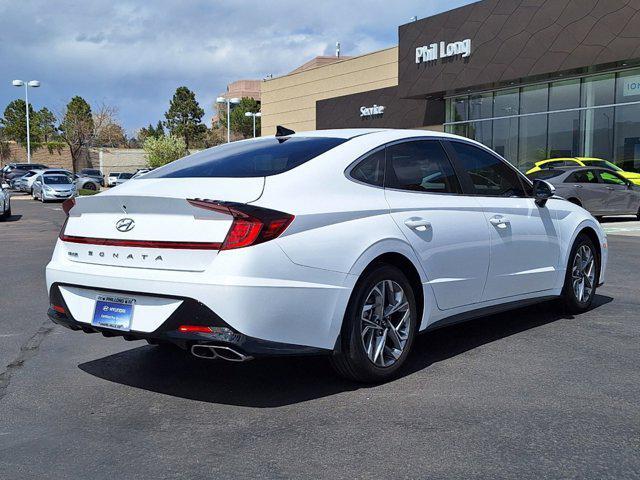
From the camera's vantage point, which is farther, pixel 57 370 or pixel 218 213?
pixel 57 370

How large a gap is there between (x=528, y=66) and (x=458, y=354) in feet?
78.6

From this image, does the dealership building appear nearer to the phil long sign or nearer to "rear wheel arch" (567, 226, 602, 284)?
the phil long sign

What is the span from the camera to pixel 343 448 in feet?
11.7

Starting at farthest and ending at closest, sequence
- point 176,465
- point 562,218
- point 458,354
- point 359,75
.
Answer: point 359,75, point 562,218, point 458,354, point 176,465

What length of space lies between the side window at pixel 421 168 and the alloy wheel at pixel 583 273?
1.96 metres

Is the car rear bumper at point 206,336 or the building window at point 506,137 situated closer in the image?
the car rear bumper at point 206,336

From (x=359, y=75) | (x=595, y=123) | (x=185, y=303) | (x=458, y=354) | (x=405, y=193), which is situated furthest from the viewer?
(x=359, y=75)

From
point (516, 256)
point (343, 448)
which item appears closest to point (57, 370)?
point (343, 448)

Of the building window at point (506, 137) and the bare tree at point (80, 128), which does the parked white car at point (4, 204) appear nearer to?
the building window at point (506, 137)

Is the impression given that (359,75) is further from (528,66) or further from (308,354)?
(308,354)

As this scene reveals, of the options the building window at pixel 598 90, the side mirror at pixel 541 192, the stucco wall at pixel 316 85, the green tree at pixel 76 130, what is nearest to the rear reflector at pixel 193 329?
the side mirror at pixel 541 192

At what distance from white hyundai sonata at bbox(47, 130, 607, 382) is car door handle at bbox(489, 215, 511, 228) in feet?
0.05

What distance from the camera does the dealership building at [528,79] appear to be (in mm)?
24562

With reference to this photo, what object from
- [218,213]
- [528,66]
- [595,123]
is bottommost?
[218,213]
